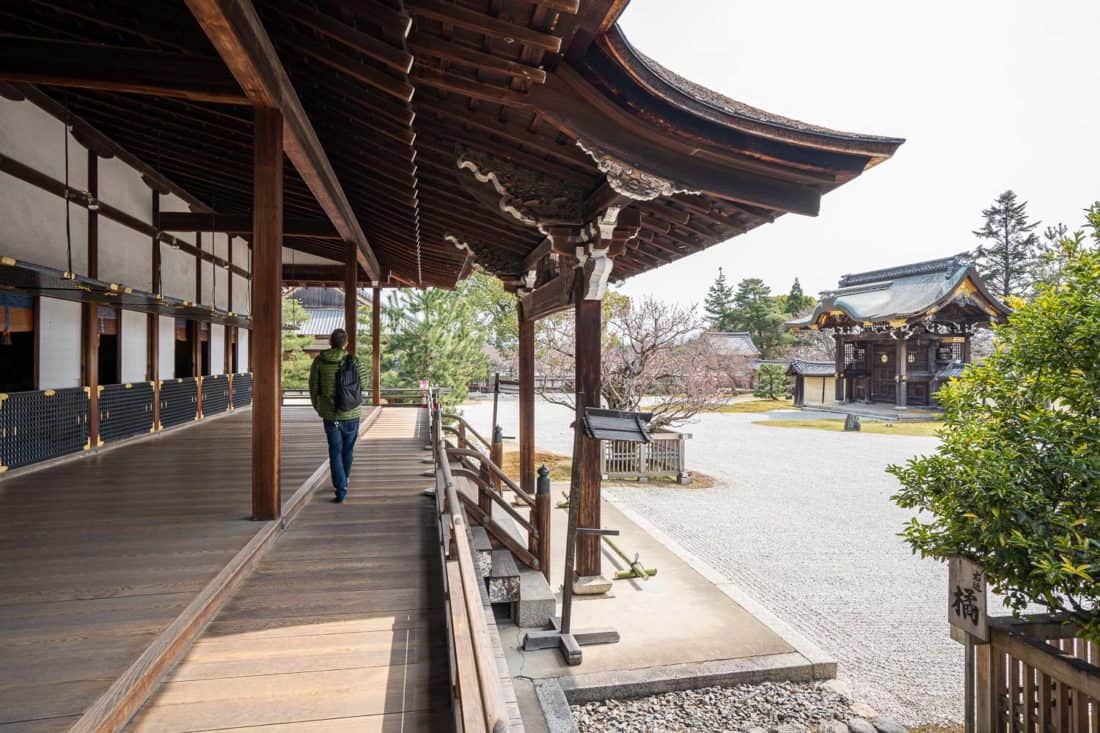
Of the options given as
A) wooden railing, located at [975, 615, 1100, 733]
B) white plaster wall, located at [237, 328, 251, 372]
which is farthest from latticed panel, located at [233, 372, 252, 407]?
wooden railing, located at [975, 615, 1100, 733]

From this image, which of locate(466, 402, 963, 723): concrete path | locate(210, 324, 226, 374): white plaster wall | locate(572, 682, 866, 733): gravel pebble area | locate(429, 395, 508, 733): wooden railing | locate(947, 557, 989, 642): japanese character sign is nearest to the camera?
locate(429, 395, 508, 733): wooden railing

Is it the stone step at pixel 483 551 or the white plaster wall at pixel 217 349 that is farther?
the white plaster wall at pixel 217 349

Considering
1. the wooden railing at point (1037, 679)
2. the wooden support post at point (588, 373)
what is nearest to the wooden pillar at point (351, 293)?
the wooden support post at point (588, 373)

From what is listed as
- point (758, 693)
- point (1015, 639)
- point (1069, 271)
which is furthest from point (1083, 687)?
point (1069, 271)

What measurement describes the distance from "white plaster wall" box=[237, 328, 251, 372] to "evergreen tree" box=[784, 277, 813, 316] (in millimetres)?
45602

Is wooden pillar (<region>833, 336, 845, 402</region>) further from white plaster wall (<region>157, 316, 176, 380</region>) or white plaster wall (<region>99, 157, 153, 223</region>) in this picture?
white plaster wall (<region>99, 157, 153, 223</region>)

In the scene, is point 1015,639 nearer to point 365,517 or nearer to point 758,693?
point 758,693

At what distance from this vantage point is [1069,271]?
3.85 m

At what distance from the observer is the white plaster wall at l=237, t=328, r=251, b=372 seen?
12.0 meters

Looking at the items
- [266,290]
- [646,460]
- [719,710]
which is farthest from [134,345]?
[646,460]

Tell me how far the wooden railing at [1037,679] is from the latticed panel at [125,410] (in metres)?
8.48

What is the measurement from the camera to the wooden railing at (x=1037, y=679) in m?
3.29

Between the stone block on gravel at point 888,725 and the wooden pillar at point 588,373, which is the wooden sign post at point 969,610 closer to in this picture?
the stone block on gravel at point 888,725

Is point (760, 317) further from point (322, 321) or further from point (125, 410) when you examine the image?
point (125, 410)
